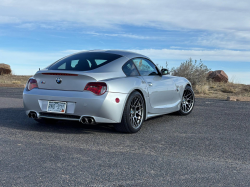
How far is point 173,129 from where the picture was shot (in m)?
6.57

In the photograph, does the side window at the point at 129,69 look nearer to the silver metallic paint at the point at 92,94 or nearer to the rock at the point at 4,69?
the silver metallic paint at the point at 92,94

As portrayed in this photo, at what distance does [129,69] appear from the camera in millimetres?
6414

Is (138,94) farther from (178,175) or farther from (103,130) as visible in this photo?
(178,175)

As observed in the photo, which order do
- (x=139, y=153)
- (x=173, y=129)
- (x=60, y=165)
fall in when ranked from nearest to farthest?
1. (x=60, y=165)
2. (x=139, y=153)
3. (x=173, y=129)

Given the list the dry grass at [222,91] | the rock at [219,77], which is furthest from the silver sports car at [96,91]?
the rock at [219,77]

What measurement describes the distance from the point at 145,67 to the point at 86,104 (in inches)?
80.6

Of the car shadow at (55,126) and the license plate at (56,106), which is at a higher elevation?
the license plate at (56,106)

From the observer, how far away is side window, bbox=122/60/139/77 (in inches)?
247

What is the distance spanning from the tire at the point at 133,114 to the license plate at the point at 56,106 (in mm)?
1013

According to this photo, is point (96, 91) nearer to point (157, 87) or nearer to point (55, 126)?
point (55, 126)

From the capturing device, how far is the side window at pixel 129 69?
628 cm

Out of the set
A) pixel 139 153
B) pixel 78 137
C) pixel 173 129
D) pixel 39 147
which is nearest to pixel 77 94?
pixel 78 137

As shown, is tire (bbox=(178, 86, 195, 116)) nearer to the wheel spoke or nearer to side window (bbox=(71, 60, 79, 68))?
the wheel spoke

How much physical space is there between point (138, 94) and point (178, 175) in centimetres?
261
